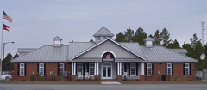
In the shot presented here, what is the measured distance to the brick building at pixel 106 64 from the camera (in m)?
37.7

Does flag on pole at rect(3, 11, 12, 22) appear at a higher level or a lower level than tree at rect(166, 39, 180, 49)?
higher

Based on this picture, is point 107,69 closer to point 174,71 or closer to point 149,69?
point 149,69

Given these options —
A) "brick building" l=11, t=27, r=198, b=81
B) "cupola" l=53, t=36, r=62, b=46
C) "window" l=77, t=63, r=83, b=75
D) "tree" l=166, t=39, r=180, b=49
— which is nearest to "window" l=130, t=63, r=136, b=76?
"brick building" l=11, t=27, r=198, b=81

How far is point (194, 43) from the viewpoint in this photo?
59156 mm

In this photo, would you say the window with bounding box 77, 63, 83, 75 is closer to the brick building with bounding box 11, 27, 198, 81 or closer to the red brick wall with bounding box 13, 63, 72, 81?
the brick building with bounding box 11, 27, 198, 81

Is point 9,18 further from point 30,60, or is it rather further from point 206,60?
point 206,60

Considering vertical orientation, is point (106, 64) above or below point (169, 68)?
above

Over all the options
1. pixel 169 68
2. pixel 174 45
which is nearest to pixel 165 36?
pixel 174 45

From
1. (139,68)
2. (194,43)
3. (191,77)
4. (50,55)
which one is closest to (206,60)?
(194,43)

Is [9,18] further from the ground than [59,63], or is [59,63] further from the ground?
[9,18]

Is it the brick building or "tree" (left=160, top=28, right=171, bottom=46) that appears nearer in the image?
the brick building

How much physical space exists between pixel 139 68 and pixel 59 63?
433 inches

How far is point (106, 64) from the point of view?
3991cm

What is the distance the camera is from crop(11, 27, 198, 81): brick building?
124 ft
